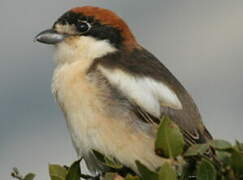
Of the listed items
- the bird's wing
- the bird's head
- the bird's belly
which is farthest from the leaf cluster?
the bird's head

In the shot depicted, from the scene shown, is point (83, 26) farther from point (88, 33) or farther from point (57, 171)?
point (57, 171)

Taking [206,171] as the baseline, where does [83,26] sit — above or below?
Answer: above

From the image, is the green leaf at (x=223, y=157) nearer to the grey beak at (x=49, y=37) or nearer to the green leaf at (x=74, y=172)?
the green leaf at (x=74, y=172)

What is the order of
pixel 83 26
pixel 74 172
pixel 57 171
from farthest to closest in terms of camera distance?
1. pixel 83 26
2. pixel 57 171
3. pixel 74 172

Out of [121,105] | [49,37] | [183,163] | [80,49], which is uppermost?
[49,37]

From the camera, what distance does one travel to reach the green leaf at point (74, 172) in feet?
12.0

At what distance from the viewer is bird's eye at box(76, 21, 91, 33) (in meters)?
5.65

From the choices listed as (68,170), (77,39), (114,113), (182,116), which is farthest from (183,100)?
(68,170)

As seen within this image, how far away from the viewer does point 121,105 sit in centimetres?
486

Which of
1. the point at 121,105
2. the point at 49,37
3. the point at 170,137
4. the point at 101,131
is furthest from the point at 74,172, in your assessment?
the point at 49,37

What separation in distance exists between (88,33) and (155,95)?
1153 millimetres

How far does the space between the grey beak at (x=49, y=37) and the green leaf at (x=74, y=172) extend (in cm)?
211

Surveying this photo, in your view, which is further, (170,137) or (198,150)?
(170,137)

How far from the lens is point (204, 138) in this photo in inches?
192
